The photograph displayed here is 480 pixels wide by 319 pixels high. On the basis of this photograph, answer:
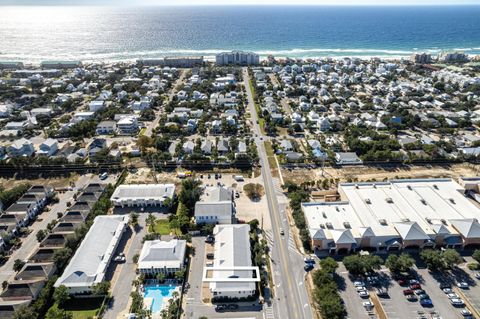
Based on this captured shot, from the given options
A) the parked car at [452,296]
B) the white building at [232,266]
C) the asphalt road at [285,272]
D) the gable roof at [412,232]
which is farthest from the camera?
the gable roof at [412,232]

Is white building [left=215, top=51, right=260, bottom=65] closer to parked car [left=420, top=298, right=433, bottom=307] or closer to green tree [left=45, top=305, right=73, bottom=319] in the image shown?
parked car [left=420, top=298, right=433, bottom=307]

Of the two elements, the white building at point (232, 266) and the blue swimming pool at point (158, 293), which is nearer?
the blue swimming pool at point (158, 293)

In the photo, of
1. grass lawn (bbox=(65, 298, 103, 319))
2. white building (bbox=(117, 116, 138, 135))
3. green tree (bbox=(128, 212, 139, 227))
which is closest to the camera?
grass lawn (bbox=(65, 298, 103, 319))

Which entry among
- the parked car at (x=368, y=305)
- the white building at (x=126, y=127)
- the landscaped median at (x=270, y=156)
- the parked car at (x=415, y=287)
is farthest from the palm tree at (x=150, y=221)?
the white building at (x=126, y=127)

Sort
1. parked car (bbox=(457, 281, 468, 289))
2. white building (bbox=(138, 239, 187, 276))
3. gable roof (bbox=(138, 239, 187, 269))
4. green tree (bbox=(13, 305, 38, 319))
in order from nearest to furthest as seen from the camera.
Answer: green tree (bbox=(13, 305, 38, 319)), parked car (bbox=(457, 281, 468, 289)), white building (bbox=(138, 239, 187, 276)), gable roof (bbox=(138, 239, 187, 269))

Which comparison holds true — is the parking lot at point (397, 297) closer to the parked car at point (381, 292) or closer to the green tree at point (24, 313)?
the parked car at point (381, 292)

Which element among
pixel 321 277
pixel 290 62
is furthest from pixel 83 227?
pixel 290 62

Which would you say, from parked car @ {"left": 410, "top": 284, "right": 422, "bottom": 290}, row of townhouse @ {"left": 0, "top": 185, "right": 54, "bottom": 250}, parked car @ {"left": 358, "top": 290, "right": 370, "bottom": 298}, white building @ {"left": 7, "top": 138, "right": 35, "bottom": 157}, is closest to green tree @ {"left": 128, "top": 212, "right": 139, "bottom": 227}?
row of townhouse @ {"left": 0, "top": 185, "right": 54, "bottom": 250}

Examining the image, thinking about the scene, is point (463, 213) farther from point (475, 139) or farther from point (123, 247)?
point (123, 247)
